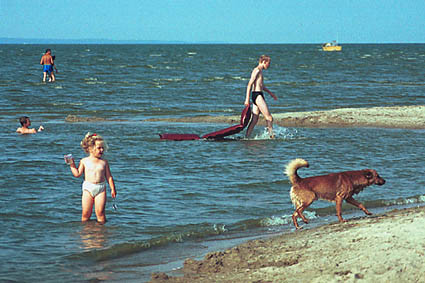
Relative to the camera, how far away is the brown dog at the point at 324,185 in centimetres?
665

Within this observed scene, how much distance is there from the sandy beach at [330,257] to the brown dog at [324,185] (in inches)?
15.9

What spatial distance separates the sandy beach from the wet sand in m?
11.0

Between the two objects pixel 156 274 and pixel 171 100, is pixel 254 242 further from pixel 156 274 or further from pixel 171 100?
pixel 171 100

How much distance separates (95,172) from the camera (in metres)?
7.10

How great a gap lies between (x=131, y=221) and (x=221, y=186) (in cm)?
229

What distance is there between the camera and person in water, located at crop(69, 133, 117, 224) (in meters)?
7.07

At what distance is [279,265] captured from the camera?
17.4ft

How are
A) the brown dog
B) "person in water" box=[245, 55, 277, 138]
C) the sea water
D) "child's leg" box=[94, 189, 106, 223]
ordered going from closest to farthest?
the sea water → the brown dog → "child's leg" box=[94, 189, 106, 223] → "person in water" box=[245, 55, 277, 138]

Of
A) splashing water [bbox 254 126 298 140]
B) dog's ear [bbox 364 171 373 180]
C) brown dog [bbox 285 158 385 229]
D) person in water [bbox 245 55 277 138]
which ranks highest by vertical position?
person in water [bbox 245 55 277 138]

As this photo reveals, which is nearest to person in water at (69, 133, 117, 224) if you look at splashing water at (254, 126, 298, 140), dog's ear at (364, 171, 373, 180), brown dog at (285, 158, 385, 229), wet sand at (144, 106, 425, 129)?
brown dog at (285, 158, 385, 229)

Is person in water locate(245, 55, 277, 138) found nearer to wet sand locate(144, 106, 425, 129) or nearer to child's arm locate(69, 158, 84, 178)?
wet sand locate(144, 106, 425, 129)

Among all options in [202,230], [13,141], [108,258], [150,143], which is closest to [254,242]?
[202,230]

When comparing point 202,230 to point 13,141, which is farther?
point 13,141

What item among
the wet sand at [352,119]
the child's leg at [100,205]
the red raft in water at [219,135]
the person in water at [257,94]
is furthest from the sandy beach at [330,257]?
the wet sand at [352,119]
